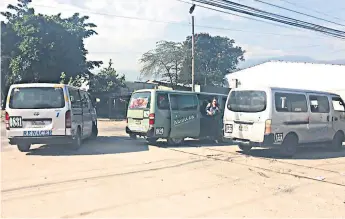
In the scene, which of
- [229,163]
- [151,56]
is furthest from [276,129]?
[151,56]

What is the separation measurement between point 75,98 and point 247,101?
4.97m

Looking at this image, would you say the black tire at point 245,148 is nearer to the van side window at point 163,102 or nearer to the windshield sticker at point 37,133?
the van side window at point 163,102

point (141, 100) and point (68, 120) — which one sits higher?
point (141, 100)

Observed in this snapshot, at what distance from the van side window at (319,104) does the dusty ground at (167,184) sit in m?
1.48

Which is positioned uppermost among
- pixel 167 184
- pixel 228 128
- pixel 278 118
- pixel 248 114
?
pixel 248 114

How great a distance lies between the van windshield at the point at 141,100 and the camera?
11.9m

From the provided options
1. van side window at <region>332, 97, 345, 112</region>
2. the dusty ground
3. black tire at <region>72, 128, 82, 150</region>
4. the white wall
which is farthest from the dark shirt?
the white wall

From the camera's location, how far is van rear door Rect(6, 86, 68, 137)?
31.3 ft

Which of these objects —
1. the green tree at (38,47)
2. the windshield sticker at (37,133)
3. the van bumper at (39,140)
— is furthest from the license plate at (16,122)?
the green tree at (38,47)

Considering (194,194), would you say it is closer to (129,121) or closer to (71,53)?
(129,121)

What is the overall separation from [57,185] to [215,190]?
2.77 m

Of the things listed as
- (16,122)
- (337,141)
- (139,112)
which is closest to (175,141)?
(139,112)

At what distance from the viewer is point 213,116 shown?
1303 cm

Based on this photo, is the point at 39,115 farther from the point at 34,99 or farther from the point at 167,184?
the point at 167,184
